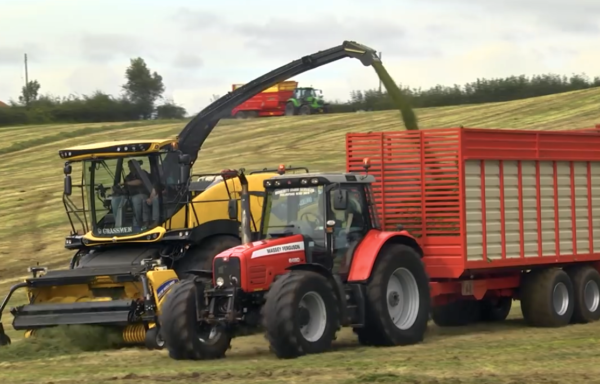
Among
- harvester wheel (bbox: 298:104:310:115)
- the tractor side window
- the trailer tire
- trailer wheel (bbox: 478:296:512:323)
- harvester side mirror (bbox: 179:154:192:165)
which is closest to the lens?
the tractor side window

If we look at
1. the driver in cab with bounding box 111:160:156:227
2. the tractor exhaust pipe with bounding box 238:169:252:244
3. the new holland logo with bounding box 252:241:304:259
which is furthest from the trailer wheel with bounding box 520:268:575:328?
the driver in cab with bounding box 111:160:156:227

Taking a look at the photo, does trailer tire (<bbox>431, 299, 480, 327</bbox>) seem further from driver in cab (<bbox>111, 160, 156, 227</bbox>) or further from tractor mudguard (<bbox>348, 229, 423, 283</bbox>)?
driver in cab (<bbox>111, 160, 156, 227</bbox>)

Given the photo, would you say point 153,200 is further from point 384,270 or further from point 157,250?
point 384,270

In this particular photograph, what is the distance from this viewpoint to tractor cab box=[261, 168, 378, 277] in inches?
479

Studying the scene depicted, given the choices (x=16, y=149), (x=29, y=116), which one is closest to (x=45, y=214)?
(x=16, y=149)

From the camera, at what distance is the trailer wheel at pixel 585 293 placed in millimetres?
15047

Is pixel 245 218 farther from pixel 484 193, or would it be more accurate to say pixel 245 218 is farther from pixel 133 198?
pixel 133 198

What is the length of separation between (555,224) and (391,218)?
8.25ft

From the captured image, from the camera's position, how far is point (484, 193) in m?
13.7

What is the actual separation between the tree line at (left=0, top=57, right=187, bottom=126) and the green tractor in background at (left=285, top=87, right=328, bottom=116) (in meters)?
5.59

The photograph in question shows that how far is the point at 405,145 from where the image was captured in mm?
13820

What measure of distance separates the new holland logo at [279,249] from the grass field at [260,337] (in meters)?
1.16

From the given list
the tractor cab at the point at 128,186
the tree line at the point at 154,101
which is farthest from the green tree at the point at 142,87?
the tractor cab at the point at 128,186

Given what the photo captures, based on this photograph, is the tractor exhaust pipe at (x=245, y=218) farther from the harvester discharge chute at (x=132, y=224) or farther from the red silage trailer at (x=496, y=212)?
the red silage trailer at (x=496, y=212)
